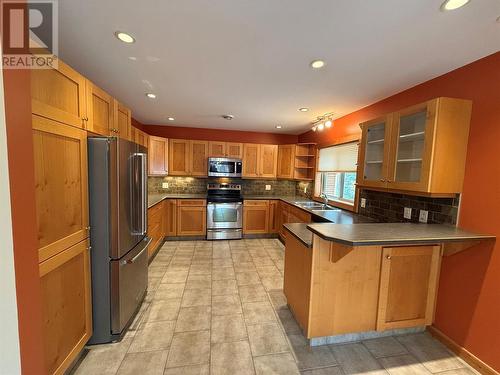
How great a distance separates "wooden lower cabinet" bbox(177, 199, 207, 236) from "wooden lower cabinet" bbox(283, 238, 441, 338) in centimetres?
298

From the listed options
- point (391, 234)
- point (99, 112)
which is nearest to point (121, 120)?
point (99, 112)

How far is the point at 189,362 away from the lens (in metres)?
1.67

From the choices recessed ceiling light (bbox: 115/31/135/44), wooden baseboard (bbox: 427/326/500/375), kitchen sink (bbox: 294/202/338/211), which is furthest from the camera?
kitchen sink (bbox: 294/202/338/211)

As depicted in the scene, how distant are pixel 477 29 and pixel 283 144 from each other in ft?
12.9

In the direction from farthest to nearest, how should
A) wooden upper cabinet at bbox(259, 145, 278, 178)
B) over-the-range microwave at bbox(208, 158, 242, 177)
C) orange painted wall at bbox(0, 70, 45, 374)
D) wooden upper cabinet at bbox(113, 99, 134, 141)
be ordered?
wooden upper cabinet at bbox(259, 145, 278, 178) → over-the-range microwave at bbox(208, 158, 242, 177) → wooden upper cabinet at bbox(113, 99, 134, 141) → orange painted wall at bbox(0, 70, 45, 374)

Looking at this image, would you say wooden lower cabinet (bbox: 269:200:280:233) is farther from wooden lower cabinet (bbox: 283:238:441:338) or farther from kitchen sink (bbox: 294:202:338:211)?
wooden lower cabinet (bbox: 283:238:441:338)

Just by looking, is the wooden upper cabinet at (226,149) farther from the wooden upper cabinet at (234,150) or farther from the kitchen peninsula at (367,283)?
the kitchen peninsula at (367,283)

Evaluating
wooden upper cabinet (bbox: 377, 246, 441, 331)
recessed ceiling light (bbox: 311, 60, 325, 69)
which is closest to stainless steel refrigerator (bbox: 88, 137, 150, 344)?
recessed ceiling light (bbox: 311, 60, 325, 69)

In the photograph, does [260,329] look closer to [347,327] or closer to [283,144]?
[347,327]

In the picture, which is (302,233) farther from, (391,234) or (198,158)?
(198,158)

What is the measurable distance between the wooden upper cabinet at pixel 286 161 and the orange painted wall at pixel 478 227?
9.77 ft

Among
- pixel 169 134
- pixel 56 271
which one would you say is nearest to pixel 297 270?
pixel 56 271

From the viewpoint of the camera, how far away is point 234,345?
184 centimetres

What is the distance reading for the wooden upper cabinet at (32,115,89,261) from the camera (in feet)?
4.08
